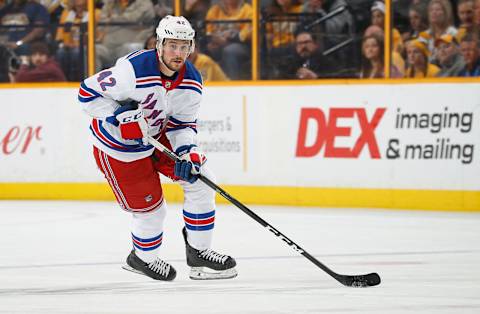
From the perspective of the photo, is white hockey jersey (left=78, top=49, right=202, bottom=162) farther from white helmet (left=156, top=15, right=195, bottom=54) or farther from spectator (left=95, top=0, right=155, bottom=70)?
spectator (left=95, top=0, right=155, bottom=70)

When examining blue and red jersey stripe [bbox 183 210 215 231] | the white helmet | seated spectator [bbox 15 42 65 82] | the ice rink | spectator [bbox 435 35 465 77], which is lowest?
the ice rink

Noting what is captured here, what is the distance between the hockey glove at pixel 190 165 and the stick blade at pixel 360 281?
29.5 inches

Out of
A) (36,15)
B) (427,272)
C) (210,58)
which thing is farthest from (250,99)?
(427,272)

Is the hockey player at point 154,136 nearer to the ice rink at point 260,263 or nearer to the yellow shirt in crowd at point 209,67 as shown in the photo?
the ice rink at point 260,263

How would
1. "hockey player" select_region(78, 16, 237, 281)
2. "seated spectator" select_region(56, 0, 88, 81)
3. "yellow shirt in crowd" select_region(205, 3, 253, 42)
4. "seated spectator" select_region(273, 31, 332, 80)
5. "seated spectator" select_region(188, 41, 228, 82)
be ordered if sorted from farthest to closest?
1. "seated spectator" select_region(56, 0, 88, 81)
2. "seated spectator" select_region(188, 41, 228, 82)
3. "yellow shirt in crowd" select_region(205, 3, 253, 42)
4. "seated spectator" select_region(273, 31, 332, 80)
5. "hockey player" select_region(78, 16, 237, 281)

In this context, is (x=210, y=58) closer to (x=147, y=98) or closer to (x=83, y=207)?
(x=83, y=207)

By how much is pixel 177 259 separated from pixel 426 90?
3295mm

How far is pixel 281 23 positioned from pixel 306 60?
0.35 meters

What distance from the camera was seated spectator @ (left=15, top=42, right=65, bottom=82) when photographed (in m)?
9.78

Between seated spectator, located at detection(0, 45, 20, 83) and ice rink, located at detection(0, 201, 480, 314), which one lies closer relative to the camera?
ice rink, located at detection(0, 201, 480, 314)

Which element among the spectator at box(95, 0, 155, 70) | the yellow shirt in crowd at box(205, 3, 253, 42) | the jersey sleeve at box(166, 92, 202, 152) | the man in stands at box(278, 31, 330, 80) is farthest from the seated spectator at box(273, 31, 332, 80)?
the jersey sleeve at box(166, 92, 202, 152)

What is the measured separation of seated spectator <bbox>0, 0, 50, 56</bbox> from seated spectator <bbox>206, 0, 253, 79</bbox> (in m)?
1.47

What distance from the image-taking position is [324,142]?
29.2ft

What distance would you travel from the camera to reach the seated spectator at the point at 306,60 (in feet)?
29.6
